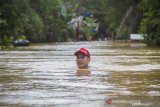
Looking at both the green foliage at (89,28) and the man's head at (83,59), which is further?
the green foliage at (89,28)

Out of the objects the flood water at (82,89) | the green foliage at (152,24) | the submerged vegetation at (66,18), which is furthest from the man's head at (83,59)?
the green foliage at (152,24)

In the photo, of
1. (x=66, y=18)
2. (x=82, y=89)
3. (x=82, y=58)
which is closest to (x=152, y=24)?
(x=82, y=58)

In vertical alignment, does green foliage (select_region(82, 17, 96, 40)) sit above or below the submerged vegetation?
below

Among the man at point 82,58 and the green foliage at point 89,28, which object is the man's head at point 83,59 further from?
the green foliage at point 89,28

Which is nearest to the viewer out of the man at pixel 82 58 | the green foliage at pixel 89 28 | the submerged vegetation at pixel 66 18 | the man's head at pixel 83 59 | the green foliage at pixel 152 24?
the man at pixel 82 58

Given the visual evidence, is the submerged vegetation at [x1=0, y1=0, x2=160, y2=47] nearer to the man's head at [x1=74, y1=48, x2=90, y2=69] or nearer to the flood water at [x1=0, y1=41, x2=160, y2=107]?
the man's head at [x1=74, y1=48, x2=90, y2=69]

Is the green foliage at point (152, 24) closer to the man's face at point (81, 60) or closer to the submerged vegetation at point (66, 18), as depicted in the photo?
the submerged vegetation at point (66, 18)

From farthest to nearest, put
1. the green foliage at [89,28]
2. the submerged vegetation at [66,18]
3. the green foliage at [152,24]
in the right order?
the green foliage at [89,28] → the green foliage at [152,24] → the submerged vegetation at [66,18]

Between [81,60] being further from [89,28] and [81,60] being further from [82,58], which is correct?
[89,28]

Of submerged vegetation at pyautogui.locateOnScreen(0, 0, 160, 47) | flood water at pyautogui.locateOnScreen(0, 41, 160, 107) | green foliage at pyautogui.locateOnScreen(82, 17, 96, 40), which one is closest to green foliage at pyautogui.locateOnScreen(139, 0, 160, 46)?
submerged vegetation at pyautogui.locateOnScreen(0, 0, 160, 47)

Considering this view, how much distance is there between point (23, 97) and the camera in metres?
9.90

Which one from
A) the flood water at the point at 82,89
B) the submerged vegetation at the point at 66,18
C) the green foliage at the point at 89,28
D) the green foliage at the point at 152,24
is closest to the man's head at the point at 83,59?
the flood water at the point at 82,89

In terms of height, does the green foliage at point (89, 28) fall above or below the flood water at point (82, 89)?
below

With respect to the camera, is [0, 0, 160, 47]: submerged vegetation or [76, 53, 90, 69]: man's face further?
[0, 0, 160, 47]: submerged vegetation
